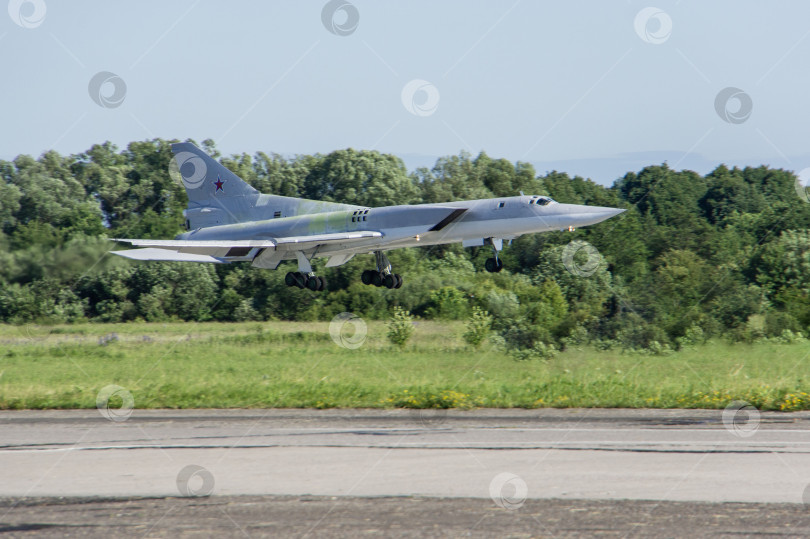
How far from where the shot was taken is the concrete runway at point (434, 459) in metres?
11.7

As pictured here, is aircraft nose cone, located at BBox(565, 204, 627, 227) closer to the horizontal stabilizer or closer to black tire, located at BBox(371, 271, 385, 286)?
black tire, located at BBox(371, 271, 385, 286)

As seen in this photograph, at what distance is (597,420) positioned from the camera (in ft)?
61.7

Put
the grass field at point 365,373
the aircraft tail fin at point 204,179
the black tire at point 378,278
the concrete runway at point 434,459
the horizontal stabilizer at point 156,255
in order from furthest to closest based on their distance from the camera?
the aircraft tail fin at point 204,179 < the black tire at point 378,278 < the horizontal stabilizer at point 156,255 < the grass field at point 365,373 < the concrete runway at point 434,459

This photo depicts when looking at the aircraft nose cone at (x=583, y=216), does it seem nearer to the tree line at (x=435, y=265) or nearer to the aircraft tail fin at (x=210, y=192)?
the tree line at (x=435, y=265)

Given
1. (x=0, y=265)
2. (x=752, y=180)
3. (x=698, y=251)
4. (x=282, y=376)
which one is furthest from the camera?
(x=752, y=180)

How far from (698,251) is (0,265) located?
46.6 metres

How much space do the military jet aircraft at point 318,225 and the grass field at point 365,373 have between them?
3760mm

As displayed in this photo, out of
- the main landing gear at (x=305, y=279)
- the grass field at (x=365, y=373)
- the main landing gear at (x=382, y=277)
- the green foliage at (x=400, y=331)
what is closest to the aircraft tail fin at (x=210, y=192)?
the main landing gear at (x=305, y=279)

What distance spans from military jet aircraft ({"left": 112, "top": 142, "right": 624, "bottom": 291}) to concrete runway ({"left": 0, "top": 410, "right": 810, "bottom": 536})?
918cm

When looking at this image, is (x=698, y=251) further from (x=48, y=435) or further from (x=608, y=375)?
(x=48, y=435)

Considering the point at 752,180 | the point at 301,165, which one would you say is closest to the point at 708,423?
the point at 301,165

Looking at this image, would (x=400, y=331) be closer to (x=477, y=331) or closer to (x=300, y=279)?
(x=477, y=331)

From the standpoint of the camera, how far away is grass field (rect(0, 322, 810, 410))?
21.9 m

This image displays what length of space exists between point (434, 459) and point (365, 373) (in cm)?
1426
